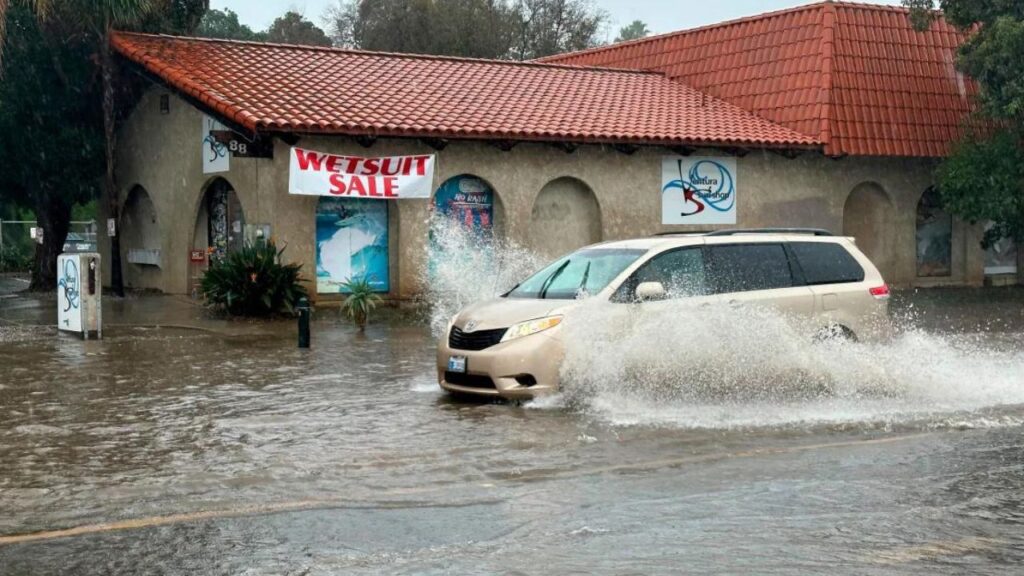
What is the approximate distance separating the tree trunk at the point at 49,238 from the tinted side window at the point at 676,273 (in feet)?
69.0

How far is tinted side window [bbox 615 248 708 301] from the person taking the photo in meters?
12.3

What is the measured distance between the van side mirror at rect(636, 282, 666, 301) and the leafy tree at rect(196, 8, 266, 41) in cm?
5540

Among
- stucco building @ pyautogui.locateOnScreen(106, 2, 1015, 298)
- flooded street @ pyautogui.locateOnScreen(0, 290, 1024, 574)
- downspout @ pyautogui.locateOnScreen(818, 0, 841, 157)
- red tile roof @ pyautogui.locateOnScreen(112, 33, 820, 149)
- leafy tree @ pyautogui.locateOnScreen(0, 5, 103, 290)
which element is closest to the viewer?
flooded street @ pyautogui.locateOnScreen(0, 290, 1024, 574)

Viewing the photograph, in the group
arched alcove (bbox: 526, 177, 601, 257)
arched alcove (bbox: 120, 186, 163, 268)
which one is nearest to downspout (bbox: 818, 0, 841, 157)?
arched alcove (bbox: 526, 177, 601, 257)

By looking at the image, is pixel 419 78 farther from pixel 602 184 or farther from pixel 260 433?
pixel 260 433

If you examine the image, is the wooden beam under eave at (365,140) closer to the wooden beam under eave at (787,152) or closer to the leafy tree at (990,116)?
the wooden beam under eave at (787,152)

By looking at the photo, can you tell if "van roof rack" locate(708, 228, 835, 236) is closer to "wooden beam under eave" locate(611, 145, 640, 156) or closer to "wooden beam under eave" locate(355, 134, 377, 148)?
"wooden beam under eave" locate(355, 134, 377, 148)

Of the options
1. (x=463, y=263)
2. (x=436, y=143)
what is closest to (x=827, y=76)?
(x=463, y=263)

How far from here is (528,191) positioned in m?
25.2

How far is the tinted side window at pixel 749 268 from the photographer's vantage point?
1265 cm

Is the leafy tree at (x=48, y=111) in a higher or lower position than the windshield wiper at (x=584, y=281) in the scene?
higher

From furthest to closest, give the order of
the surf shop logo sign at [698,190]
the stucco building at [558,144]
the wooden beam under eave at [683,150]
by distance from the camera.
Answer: the surf shop logo sign at [698,190] < the wooden beam under eave at [683,150] < the stucco building at [558,144]

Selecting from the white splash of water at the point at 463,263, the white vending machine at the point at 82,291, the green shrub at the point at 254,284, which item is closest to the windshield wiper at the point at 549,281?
the white vending machine at the point at 82,291

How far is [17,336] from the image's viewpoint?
19.0 meters
